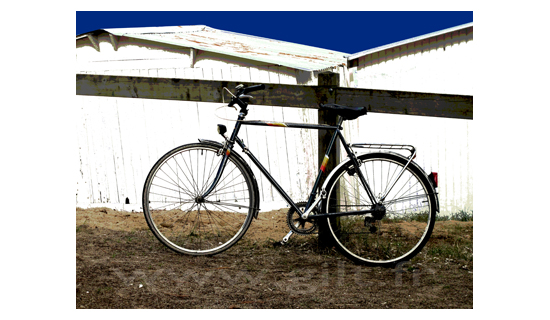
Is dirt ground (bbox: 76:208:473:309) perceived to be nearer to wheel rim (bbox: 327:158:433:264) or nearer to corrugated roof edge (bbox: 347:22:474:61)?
wheel rim (bbox: 327:158:433:264)

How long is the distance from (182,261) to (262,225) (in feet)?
6.21

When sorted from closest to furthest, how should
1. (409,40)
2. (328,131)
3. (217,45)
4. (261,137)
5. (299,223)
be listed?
(299,223)
(328,131)
(261,137)
(409,40)
(217,45)

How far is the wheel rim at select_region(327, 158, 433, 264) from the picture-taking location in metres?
3.59

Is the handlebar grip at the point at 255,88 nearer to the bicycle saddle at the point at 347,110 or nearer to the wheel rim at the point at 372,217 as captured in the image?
the bicycle saddle at the point at 347,110

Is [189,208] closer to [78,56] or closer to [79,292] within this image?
[79,292]

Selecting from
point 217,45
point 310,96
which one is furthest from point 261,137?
point 310,96

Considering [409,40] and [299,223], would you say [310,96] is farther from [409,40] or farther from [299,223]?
[409,40]

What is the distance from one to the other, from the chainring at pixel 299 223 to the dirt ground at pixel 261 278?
371 millimetres

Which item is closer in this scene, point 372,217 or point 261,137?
point 372,217

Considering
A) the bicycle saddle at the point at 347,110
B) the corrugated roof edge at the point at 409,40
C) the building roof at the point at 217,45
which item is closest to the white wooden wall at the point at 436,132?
the corrugated roof edge at the point at 409,40

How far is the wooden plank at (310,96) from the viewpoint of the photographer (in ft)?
12.6

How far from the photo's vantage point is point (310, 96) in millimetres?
3844

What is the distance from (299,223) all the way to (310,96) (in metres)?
1.06

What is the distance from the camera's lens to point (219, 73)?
255 inches
